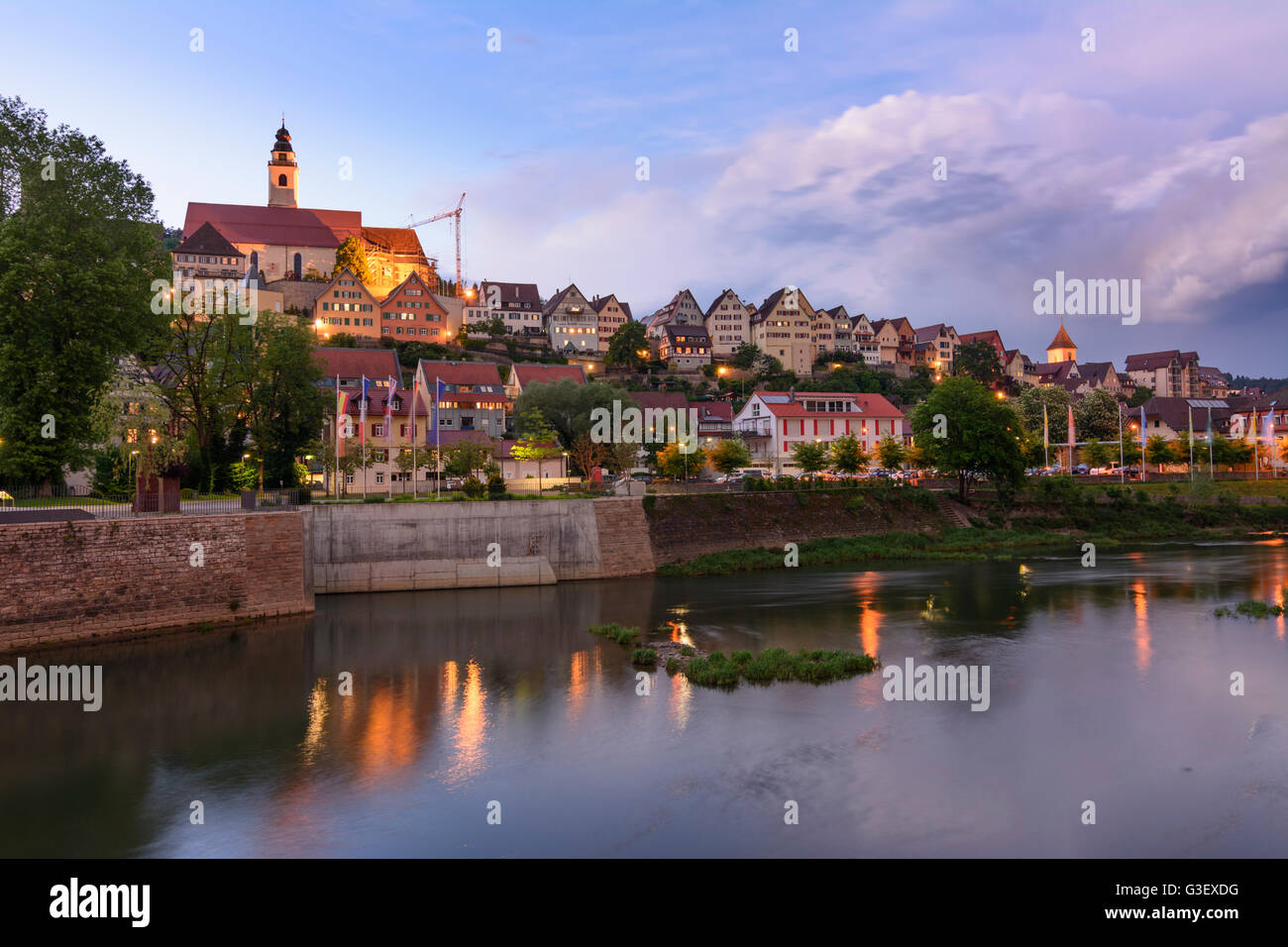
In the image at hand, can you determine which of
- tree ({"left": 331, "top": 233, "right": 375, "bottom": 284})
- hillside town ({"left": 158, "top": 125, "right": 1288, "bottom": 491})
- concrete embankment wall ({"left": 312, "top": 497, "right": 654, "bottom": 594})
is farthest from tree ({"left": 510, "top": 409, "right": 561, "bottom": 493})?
tree ({"left": 331, "top": 233, "right": 375, "bottom": 284})

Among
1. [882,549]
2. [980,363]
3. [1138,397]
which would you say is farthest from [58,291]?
[1138,397]

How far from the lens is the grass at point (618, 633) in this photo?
2885 centimetres

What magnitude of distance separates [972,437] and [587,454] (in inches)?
1110

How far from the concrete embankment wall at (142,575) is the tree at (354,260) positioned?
93547 mm

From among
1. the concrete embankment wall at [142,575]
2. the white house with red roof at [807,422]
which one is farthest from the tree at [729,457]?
the concrete embankment wall at [142,575]

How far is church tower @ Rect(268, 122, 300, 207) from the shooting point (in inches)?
5778

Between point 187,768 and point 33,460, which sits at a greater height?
point 33,460

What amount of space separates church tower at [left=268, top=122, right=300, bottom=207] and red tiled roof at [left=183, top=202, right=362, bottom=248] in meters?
19.9

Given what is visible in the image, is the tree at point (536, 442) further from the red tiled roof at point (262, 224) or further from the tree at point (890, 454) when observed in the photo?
the red tiled roof at point (262, 224)

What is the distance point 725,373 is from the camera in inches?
4776

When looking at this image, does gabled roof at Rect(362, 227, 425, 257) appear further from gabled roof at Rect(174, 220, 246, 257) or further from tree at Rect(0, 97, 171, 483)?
tree at Rect(0, 97, 171, 483)
